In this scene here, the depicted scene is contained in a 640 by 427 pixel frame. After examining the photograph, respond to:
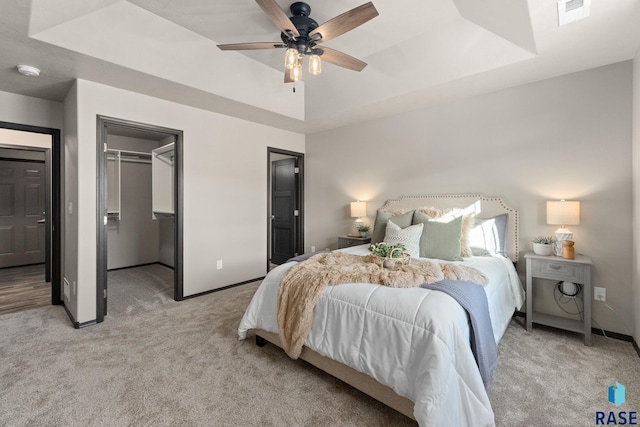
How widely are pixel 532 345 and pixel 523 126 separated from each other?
2.20 meters

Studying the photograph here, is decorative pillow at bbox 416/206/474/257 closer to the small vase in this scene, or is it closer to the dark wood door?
the small vase

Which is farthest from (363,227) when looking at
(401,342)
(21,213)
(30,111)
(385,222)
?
(21,213)

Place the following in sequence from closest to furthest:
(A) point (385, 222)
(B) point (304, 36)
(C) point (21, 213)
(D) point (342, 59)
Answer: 1. (B) point (304, 36)
2. (D) point (342, 59)
3. (A) point (385, 222)
4. (C) point (21, 213)

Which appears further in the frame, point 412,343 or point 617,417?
point 617,417

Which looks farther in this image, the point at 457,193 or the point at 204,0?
the point at 457,193

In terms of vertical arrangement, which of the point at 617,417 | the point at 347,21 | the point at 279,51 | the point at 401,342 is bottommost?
the point at 617,417

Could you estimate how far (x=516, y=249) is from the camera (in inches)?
120

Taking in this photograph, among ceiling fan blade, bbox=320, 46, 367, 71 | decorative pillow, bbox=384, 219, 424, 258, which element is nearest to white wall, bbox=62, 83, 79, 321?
ceiling fan blade, bbox=320, 46, 367, 71

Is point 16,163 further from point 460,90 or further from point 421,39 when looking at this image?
point 460,90

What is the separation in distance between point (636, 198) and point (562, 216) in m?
0.53

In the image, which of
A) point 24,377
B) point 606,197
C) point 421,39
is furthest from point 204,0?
point 606,197

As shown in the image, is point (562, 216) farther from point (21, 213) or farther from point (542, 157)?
point (21, 213)

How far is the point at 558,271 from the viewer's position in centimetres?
259

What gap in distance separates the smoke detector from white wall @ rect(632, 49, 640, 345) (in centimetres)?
529
